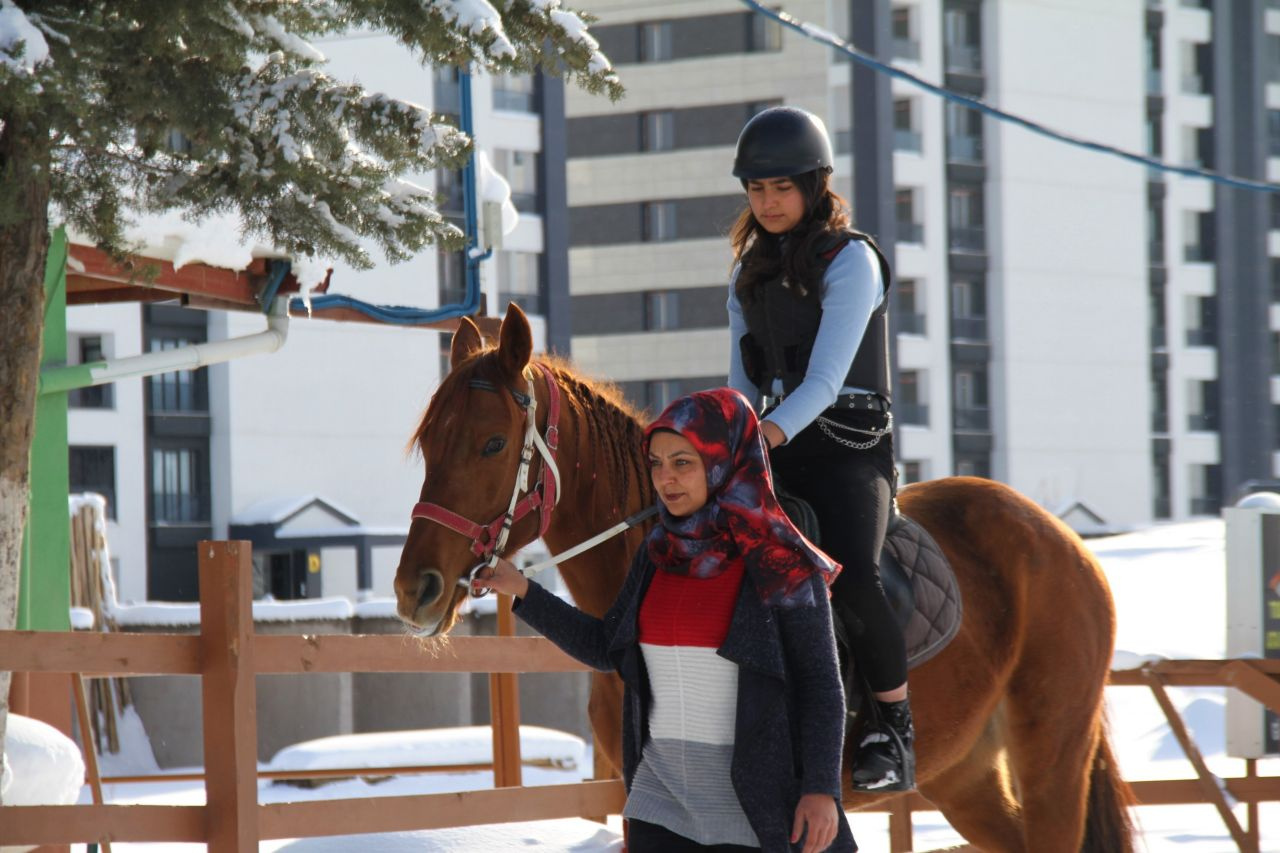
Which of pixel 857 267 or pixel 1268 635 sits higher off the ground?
pixel 857 267

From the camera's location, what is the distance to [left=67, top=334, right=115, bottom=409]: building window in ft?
118

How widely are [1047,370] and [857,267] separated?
4814 centimetres

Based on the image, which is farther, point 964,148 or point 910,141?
point 964,148

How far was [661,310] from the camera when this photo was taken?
161ft

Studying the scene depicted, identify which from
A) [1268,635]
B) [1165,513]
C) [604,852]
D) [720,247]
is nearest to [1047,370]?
[1165,513]

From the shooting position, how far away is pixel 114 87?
5.08 meters

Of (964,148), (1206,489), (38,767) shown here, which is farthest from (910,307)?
(38,767)

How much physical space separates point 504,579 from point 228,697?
59.3 inches

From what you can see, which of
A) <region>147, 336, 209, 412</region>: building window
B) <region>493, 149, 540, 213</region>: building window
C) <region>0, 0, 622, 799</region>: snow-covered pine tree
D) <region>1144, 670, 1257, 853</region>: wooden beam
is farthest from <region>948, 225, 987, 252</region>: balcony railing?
<region>0, 0, 622, 799</region>: snow-covered pine tree

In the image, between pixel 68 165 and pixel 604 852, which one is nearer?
pixel 68 165

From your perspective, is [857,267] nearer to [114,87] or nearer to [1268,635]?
[114,87]

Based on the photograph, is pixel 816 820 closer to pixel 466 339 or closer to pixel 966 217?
pixel 466 339

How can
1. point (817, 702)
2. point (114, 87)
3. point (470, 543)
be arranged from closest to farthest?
1. point (817, 702)
2. point (470, 543)
3. point (114, 87)

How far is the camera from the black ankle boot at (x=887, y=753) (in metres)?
3.87
